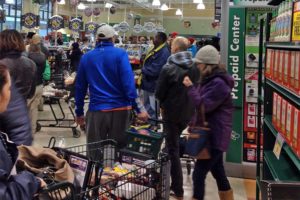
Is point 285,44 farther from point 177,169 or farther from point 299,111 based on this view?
point 177,169

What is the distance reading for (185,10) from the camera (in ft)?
→ 113

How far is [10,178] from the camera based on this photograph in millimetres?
1895

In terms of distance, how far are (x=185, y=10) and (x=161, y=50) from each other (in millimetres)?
27744

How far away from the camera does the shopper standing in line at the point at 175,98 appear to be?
4.29 meters

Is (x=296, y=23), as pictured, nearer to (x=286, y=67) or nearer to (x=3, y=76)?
(x=286, y=67)

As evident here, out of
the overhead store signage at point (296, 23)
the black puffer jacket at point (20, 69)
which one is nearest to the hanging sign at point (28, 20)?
the black puffer jacket at point (20, 69)

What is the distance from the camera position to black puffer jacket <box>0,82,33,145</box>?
9.06ft

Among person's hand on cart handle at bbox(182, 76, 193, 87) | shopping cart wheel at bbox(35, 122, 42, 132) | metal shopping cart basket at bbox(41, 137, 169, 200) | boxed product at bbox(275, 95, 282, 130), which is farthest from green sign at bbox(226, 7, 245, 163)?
shopping cart wheel at bbox(35, 122, 42, 132)

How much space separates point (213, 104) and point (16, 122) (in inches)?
63.0

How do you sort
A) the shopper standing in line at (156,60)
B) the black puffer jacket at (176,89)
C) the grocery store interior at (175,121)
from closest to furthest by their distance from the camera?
the grocery store interior at (175,121) < the black puffer jacket at (176,89) < the shopper standing in line at (156,60)

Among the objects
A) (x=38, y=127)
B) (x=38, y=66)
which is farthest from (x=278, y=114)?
(x=38, y=127)

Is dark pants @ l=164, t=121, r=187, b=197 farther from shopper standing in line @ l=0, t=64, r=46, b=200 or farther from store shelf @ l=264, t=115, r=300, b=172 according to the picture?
shopper standing in line @ l=0, t=64, r=46, b=200

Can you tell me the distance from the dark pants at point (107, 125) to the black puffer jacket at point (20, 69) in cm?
96

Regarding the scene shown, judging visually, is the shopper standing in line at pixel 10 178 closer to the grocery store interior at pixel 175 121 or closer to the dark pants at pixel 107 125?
the grocery store interior at pixel 175 121
